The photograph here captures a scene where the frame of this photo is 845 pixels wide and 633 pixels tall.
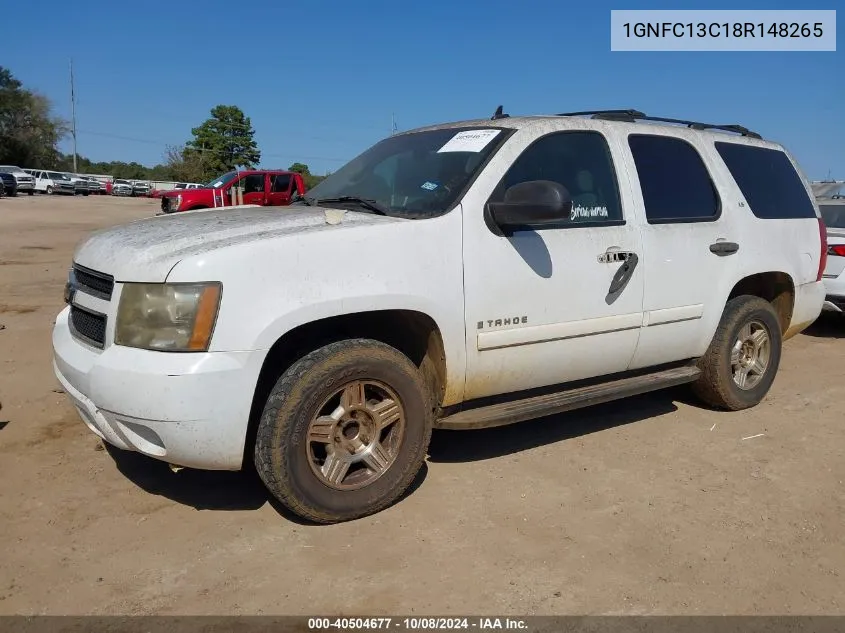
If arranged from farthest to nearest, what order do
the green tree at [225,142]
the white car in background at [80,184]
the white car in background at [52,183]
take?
the green tree at [225,142] → the white car in background at [80,184] → the white car in background at [52,183]

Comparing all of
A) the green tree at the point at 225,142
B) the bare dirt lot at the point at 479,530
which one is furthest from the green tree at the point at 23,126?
the bare dirt lot at the point at 479,530

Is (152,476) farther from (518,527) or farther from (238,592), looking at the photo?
(518,527)

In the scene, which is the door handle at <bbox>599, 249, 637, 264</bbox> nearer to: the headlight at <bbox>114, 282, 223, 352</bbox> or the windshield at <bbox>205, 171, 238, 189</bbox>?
the headlight at <bbox>114, 282, 223, 352</bbox>

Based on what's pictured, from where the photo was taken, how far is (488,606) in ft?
8.75

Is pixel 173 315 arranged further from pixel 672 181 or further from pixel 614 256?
pixel 672 181

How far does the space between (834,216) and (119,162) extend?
104 meters

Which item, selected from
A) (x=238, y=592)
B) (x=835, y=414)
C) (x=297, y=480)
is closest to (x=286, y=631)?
Result: (x=238, y=592)

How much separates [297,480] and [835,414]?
13.0 ft

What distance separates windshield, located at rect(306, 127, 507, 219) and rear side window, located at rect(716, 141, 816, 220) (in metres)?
2.02

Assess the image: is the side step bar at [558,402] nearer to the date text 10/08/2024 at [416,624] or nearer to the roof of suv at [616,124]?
the date text 10/08/2024 at [416,624]

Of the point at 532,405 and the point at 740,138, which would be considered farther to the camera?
the point at 740,138

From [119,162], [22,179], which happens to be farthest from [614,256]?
[119,162]

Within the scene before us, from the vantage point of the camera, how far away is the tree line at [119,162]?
6291 cm

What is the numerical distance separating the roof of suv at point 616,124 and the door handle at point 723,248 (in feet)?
2.48
